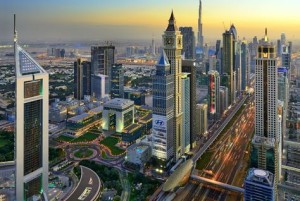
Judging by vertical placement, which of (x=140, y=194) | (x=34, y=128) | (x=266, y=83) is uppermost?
(x=266, y=83)

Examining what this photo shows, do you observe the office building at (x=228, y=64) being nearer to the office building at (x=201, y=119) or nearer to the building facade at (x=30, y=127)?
the office building at (x=201, y=119)

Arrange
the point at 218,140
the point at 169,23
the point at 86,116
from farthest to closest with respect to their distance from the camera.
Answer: the point at 86,116 → the point at 218,140 → the point at 169,23

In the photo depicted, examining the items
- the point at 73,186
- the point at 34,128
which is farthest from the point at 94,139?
the point at 34,128

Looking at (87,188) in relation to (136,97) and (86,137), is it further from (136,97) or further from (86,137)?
(136,97)

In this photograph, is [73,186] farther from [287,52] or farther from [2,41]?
[287,52]

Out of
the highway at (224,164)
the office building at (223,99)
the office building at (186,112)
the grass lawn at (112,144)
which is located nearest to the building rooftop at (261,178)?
the highway at (224,164)
